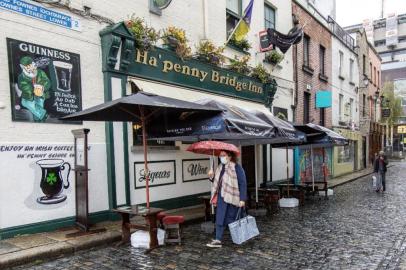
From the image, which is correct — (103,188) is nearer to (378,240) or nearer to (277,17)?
(378,240)

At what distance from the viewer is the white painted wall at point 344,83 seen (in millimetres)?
21328

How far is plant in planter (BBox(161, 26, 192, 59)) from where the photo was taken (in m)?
9.55

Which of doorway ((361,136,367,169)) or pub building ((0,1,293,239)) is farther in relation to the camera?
doorway ((361,136,367,169))

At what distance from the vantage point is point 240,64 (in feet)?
40.6

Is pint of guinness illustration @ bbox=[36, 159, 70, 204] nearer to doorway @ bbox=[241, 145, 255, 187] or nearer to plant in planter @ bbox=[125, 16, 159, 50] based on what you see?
plant in planter @ bbox=[125, 16, 159, 50]

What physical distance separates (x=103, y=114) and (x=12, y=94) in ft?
5.32

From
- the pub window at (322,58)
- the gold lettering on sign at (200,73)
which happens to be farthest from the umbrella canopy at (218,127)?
the pub window at (322,58)

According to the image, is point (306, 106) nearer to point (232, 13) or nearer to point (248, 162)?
point (248, 162)

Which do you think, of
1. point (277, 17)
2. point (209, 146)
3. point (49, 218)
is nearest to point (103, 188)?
point (49, 218)

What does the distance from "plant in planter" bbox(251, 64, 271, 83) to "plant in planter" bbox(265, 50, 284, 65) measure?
25.6 inches

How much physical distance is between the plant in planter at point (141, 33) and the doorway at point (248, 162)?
5702 millimetres

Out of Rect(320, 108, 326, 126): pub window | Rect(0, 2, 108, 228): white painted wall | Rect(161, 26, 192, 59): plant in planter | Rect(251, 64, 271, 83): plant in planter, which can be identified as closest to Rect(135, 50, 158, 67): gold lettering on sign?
Rect(161, 26, 192, 59): plant in planter

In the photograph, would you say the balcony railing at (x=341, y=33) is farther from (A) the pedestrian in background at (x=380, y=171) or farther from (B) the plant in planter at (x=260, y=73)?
(B) the plant in planter at (x=260, y=73)

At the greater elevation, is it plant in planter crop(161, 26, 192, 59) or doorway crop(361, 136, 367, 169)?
plant in planter crop(161, 26, 192, 59)
